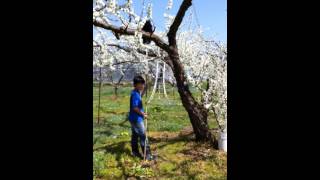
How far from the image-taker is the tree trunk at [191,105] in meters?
8.48

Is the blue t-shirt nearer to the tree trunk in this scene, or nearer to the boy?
the boy

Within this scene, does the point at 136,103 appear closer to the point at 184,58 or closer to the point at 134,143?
the point at 134,143

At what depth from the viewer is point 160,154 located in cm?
813

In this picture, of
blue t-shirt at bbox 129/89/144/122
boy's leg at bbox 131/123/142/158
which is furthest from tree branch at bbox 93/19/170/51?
boy's leg at bbox 131/123/142/158

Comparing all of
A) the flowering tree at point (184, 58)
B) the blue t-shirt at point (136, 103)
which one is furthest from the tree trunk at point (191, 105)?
the blue t-shirt at point (136, 103)

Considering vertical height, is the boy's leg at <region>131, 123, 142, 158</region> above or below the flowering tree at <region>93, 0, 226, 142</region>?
below

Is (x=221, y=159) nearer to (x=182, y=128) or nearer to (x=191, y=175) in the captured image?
(x=191, y=175)

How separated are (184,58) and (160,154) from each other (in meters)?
2.75

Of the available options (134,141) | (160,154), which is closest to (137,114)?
(134,141)

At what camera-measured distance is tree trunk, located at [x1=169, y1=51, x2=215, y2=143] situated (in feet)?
27.8
